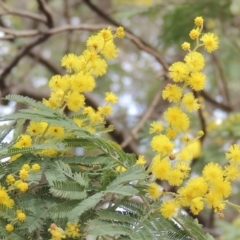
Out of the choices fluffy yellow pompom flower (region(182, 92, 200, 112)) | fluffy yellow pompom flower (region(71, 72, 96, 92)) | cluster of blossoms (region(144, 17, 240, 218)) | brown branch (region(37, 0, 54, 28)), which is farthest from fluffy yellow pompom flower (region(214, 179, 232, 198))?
brown branch (region(37, 0, 54, 28))

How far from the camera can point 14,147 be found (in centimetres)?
80

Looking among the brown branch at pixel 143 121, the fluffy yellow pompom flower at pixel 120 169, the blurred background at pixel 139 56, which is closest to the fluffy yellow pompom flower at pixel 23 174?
the fluffy yellow pompom flower at pixel 120 169

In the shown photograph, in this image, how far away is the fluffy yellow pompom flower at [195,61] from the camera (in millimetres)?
808

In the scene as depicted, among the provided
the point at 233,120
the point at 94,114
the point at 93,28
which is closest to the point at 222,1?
the point at 233,120

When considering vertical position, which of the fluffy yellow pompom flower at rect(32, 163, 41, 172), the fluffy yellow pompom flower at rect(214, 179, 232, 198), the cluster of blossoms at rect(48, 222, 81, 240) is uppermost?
the fluffy yellow pompom flower at rect(214, 179, 232, 198)

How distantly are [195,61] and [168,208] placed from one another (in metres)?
0.21

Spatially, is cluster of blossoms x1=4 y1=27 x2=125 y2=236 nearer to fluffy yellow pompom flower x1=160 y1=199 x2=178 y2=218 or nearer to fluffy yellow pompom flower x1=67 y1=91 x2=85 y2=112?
fluffy yellow pompom flower x1=67 y1=91 x2=85 y2=112

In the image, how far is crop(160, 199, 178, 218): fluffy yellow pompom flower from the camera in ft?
2.54

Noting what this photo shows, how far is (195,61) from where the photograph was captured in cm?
81

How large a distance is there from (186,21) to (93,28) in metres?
0.60

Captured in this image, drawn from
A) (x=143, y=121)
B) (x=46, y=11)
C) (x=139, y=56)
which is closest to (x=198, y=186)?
(x=143, y=121)

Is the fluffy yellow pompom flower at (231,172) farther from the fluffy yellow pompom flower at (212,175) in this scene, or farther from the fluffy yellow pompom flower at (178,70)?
the fluffy yellow pompom flower at (178,70)

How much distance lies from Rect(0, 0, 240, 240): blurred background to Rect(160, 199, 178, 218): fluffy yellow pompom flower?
843mm

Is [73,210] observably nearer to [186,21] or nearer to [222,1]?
[186,21]
